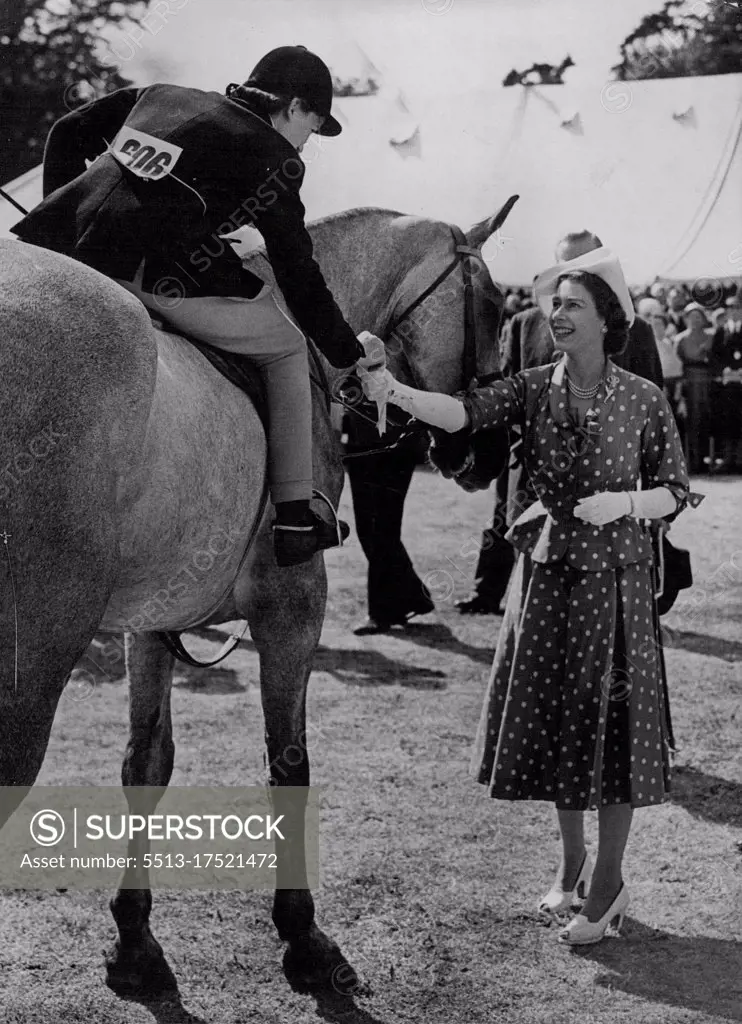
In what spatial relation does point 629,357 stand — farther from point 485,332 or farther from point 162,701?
point 162,701

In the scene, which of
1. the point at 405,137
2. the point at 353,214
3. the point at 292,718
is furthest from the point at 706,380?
the point at 292,718

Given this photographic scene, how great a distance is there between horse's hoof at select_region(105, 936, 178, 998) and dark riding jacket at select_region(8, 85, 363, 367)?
85.5 inches

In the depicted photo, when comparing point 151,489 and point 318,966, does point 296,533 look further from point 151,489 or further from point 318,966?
point 318,966

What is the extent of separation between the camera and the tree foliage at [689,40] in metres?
17.9

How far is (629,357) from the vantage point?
6.20 metres

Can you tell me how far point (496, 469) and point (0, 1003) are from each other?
8.32 ft

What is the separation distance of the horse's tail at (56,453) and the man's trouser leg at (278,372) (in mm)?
627

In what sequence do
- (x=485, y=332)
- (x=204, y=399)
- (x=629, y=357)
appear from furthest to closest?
(x=629, y=357) → (x=485, y=332) → (x=204, y=399)

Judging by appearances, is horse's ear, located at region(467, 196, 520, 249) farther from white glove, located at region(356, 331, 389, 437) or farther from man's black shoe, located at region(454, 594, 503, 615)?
man's black shoe, located at region(454, 594, 503, 615)

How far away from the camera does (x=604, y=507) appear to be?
4051mm

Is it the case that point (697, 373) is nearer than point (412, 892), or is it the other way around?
point (412, 892)

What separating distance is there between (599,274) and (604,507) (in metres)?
0.82

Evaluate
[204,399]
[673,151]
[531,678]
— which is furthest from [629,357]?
[673,151]

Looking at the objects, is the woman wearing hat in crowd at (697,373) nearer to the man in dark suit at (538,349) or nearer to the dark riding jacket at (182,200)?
the man in dark suit at (538,349)
